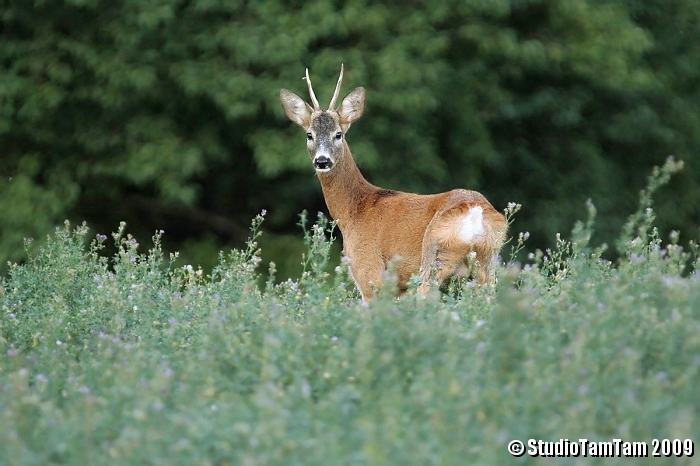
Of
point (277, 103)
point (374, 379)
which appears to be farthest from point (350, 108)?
point (374, 379)

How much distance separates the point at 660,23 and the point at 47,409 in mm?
12880

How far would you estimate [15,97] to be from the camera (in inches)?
497

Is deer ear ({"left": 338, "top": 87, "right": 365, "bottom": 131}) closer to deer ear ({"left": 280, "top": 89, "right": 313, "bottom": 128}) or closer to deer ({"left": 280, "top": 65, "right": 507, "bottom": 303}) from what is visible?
deer ({"left": 280, "top": 65, "right": 507, "bottom": 303})

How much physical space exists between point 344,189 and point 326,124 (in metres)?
0.41

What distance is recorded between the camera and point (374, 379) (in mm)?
3711

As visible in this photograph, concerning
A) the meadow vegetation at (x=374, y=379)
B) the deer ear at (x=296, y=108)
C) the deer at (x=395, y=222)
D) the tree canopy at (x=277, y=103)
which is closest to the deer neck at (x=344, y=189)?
the deer at (x=395, y=222)

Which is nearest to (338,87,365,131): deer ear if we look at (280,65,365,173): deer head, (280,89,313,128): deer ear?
(280,65,365,173): deer head

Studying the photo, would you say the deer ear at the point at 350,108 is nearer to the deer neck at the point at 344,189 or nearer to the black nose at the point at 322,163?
the deer neck at the point at 344,189

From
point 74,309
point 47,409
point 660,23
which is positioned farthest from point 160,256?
point 660,23

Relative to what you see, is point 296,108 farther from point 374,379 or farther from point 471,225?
point 374,379

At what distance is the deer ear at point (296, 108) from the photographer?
770 cm

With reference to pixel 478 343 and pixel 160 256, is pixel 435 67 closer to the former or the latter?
pixel 160 256

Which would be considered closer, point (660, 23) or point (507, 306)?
point (507, 306)

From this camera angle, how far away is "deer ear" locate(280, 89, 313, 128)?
7.70 meters
